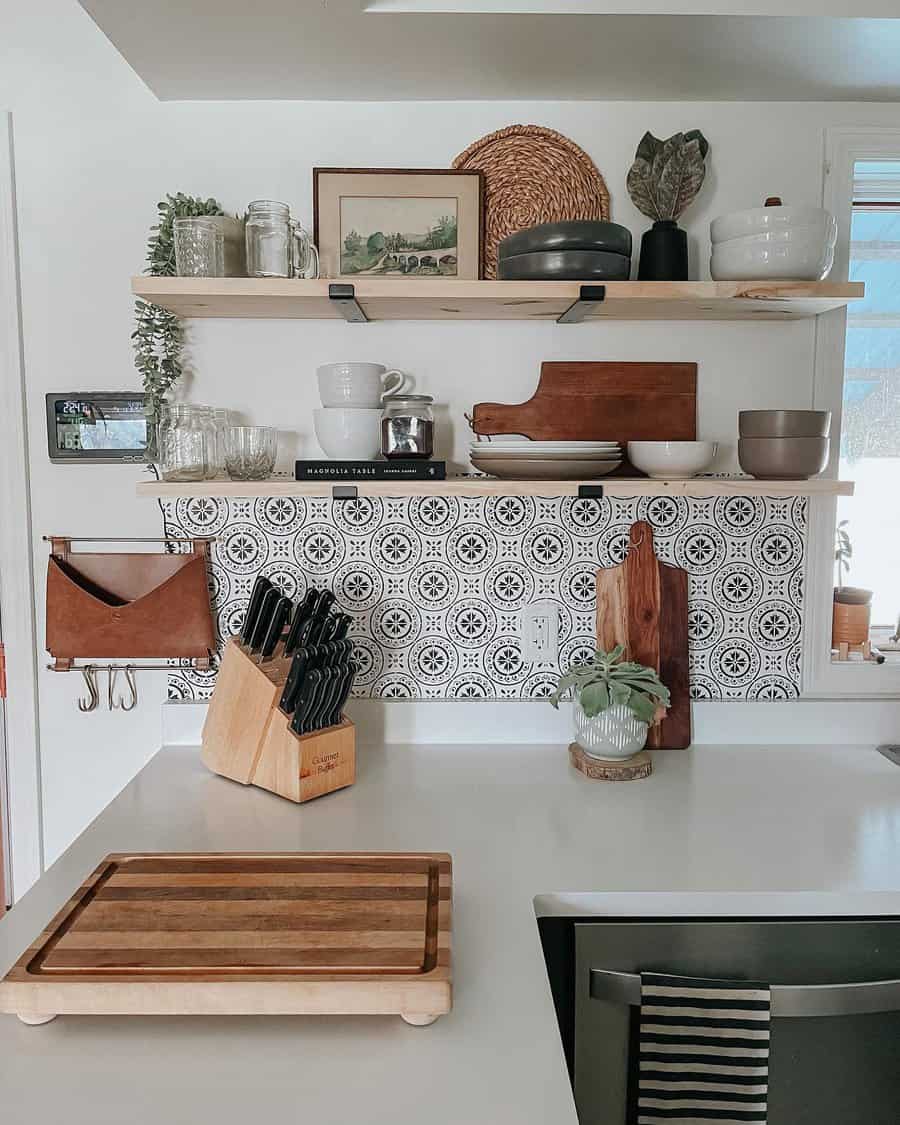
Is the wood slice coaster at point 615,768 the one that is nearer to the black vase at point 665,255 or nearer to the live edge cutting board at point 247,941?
the live edge cutting board at point 247,941

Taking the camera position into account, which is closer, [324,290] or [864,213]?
[324,290]

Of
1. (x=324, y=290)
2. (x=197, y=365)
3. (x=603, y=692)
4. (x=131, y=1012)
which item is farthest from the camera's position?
(x=197, y=365)

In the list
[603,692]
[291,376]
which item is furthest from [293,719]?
[291,376]

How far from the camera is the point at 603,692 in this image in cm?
173

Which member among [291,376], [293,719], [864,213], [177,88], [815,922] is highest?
[177,88]

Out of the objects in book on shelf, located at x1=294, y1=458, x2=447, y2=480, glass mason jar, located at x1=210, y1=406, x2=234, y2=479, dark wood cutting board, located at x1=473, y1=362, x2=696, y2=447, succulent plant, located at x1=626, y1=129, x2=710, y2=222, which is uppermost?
succulent plant, located at x1=626, y1=129, x2=710, y2=222

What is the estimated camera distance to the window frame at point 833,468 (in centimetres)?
187

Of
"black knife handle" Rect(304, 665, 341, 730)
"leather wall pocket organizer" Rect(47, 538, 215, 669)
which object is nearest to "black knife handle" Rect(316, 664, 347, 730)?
"black knife handle" Rect(304, 665, 341, 730)

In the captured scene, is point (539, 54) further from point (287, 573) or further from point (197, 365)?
point (287, 573)

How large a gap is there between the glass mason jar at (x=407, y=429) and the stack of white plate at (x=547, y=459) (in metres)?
0.09

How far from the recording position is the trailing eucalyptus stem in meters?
1.78

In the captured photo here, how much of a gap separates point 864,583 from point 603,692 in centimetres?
69

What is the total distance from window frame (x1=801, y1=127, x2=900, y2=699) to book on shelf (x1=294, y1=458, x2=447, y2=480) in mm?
832

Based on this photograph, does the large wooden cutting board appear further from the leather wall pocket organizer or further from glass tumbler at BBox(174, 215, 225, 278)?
glass tumbler at BBox(174, 215, 225, 278)
